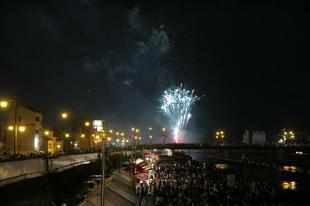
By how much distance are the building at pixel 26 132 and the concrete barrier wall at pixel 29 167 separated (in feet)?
103

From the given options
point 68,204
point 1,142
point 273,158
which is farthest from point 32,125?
point 273,158

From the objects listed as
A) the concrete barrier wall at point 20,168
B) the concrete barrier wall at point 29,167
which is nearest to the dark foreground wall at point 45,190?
the concrete barrier wall at point 29,167

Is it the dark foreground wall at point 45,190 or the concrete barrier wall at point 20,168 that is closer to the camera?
the dark foreground wall at point 45,190

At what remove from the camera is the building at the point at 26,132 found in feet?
260

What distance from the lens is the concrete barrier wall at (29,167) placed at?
26.7 m

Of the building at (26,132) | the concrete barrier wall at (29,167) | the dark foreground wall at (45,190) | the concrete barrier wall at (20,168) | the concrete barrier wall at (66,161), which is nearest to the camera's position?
the dark foreground wall at (45,190)

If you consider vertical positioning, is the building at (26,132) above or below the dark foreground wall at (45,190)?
above

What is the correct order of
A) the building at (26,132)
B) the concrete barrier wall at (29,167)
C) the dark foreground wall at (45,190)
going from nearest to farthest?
the dark foreground wall at (45,190)
the concrete barrier wall at (29,167)
the building at (26,132)

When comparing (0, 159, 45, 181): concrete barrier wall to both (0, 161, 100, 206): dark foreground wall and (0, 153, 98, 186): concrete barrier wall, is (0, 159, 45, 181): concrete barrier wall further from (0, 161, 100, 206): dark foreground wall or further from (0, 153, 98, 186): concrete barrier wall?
(0, 161, 100, 206): dark foreground wall

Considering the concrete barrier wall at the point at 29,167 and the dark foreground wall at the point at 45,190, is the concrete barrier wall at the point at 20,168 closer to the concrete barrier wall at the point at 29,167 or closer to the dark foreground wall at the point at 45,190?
the concrete barrier wall at the point at 29,167

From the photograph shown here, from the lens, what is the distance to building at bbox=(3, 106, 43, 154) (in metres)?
79.2

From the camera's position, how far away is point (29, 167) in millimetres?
32438

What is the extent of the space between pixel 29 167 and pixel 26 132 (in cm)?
5054

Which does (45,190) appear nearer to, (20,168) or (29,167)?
(20,168)
